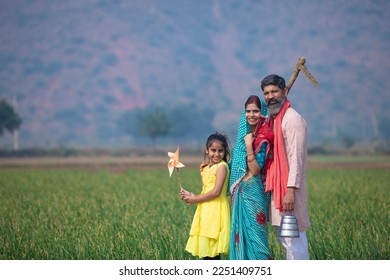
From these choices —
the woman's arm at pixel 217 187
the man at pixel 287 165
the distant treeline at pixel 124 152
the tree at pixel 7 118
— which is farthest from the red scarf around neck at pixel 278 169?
the tree at pixel 7 118

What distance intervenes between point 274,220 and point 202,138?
11585 cm

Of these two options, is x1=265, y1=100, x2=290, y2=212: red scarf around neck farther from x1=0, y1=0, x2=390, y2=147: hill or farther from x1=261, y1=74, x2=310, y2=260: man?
x1=0, y1=0, x2=390, y2=147: hill

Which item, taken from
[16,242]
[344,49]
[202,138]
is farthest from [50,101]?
[16,242]

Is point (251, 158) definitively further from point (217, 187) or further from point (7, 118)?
point (7, 118)

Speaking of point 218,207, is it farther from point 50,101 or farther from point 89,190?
point 50,101

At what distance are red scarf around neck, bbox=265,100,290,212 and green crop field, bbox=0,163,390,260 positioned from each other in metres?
1.63

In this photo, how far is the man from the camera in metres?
5.45

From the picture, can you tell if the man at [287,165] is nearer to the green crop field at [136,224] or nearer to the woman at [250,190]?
the woman at [250,190]

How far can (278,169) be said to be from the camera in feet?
18.1

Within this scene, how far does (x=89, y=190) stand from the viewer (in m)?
17.1

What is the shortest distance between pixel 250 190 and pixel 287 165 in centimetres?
37

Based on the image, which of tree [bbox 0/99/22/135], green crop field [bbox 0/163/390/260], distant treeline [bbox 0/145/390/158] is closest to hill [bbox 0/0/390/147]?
tree [bbox 0/99/22/135]

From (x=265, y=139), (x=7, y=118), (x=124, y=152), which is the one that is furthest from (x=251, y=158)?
(x=7, y=118)

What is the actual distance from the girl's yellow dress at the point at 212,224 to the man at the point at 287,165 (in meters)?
0.43
